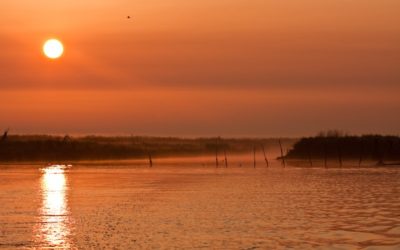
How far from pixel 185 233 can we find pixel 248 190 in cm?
1852

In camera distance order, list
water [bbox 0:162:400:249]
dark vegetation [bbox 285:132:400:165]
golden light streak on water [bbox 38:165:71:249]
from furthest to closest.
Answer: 1. dark vegetation [bbox 285:132:400:165]
2. golden light streak on water [bbox 38:165:71:249]
3. water [bbox 0:162:400:249]

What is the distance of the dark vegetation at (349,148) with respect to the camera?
92406mm

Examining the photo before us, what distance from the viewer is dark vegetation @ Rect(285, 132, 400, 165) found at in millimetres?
92406

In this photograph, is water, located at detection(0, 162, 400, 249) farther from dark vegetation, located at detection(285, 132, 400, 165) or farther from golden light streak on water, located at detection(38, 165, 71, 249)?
dark vegetation, located at detection(285, 132, 400, 165)

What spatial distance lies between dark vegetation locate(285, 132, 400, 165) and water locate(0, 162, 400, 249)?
39.4m

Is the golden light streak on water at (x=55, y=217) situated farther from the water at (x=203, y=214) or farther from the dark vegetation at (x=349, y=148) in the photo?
the dark vegetation at (x=349, y=148)

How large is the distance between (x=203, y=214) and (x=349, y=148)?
67243 mm

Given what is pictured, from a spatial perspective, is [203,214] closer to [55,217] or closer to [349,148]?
[55,217]

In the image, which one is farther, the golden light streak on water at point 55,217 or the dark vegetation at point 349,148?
the dark vegetation at point 349,148

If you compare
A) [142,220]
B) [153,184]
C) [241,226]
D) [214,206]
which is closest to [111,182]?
[153,184]

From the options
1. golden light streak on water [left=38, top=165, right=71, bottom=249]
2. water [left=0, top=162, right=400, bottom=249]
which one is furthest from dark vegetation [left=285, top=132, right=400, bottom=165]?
golden light streak on water [left=38, top=165, right=71, bottom=249]

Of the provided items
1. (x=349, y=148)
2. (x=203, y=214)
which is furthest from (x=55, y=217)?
(x=349, y=148)

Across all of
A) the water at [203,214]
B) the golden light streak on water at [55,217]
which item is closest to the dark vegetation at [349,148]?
the water at [203,214]

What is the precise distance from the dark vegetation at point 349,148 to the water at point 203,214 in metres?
39.4
